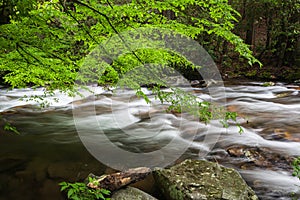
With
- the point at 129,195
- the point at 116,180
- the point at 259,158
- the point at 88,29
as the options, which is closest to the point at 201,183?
the point at 129,195

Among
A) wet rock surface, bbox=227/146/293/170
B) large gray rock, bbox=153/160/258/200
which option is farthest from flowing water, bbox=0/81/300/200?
large gray rock, bbox=153/160/258/200

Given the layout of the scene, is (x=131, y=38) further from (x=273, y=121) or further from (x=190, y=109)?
(x=273, y=121)

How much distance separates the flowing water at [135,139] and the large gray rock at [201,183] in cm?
64

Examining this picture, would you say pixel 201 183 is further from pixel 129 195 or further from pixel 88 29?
pixel 88 29

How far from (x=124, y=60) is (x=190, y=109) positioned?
1134 millimetres

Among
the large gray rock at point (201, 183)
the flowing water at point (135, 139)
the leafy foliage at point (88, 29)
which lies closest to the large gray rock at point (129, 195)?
the large gray rock at point (201, 183)

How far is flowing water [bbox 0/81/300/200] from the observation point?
169 inches

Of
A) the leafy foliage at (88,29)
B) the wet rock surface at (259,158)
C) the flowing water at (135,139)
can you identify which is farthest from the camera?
the wet rock surface at (259,158)

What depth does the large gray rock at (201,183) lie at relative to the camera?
3359 millimetres

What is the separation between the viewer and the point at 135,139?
250 inches

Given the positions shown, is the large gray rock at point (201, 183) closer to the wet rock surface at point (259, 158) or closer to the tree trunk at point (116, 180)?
the tree trunk at point (116, 180)

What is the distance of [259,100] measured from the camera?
10156mm

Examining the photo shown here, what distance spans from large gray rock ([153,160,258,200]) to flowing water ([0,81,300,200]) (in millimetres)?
636

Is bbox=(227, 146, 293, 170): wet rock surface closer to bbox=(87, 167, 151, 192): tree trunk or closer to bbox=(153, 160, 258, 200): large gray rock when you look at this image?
bbox=(153, 160, 258, 200): large gray rock
